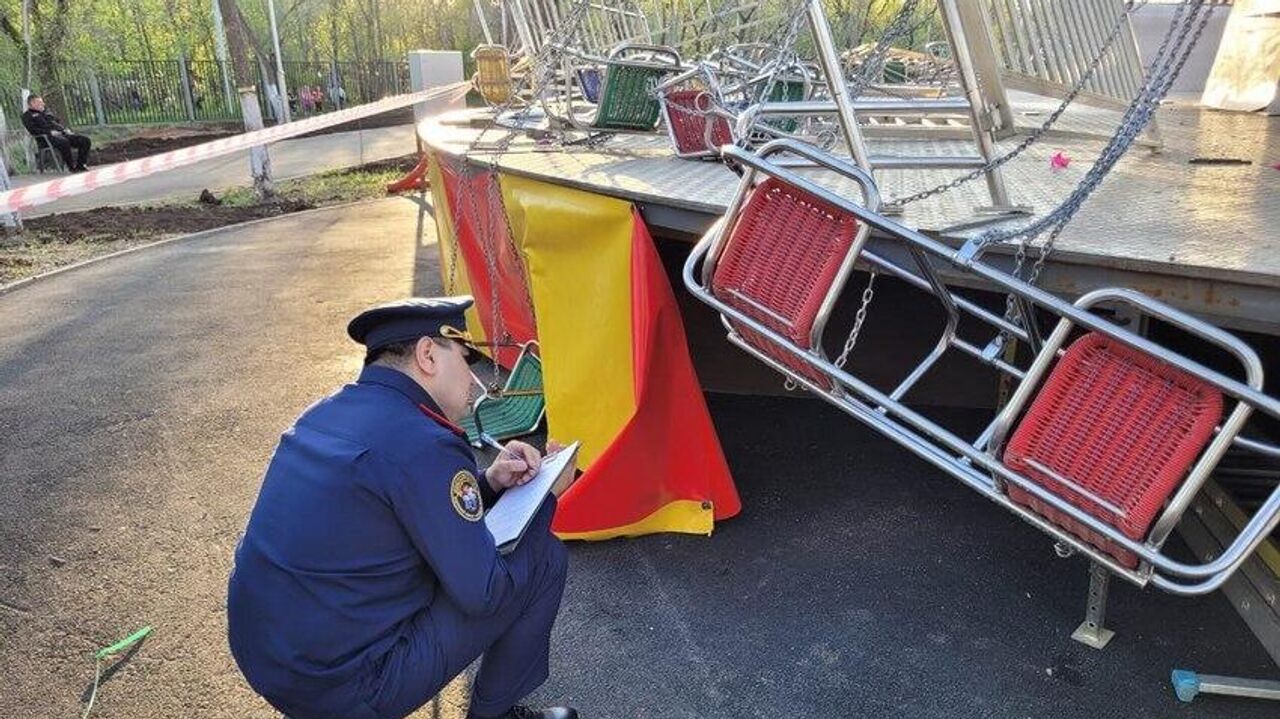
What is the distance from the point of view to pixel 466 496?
1.96m

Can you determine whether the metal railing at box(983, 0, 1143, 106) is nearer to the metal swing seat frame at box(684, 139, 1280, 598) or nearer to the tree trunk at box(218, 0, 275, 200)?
the metal swing seat frame at box(684, 139, 1280, 598)

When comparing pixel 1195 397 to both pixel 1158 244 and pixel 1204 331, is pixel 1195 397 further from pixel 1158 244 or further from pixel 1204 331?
pixel 1158 244

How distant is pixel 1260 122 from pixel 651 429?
5.83 m

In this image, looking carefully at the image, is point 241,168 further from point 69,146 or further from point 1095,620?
point 1095,620

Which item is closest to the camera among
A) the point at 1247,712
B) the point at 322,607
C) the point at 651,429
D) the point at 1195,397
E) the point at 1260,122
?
the point at 1195,397

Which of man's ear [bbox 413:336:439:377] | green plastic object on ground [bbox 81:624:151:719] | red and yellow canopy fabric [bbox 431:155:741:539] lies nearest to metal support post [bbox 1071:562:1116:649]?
red and yellow canopy fabric [bbox 431:155:741:539]

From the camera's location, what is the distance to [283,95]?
20766mm

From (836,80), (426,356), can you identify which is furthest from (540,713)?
(836,80)

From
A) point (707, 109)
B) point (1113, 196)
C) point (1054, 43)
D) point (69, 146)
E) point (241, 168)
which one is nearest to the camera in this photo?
point (1113, 196)

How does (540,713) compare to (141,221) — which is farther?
(141,221)

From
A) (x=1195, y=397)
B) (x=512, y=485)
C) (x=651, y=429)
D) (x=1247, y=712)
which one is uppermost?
(x=1195, y=397)

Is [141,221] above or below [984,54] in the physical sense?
below

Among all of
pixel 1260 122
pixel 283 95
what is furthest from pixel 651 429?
pixel 283 95

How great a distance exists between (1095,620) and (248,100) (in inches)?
452
